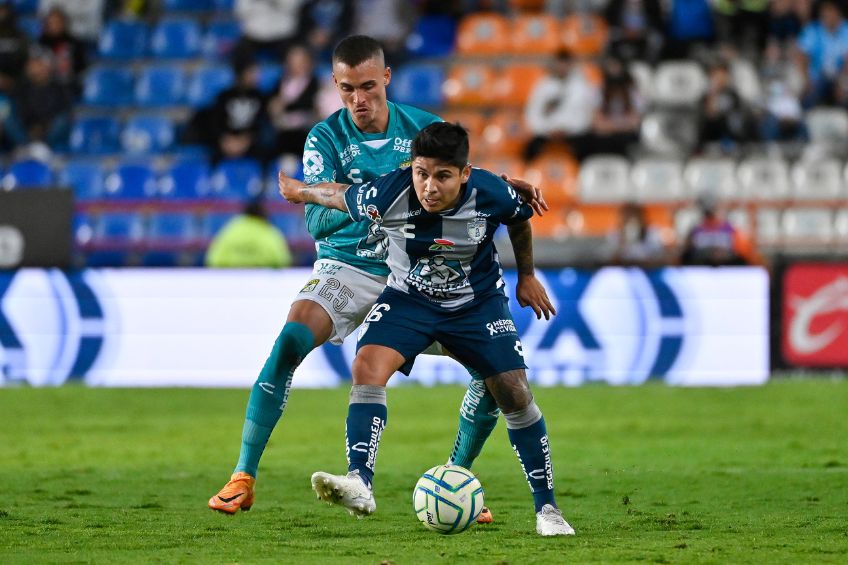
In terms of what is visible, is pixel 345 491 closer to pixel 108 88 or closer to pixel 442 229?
pixel 442 229

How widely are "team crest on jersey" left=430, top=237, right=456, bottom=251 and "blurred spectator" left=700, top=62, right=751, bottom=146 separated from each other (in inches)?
504

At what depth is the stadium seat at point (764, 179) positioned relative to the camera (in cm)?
1750

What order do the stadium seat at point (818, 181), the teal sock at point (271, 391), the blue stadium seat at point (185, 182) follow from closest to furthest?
the teal sock at point (271, 391)
the stadium seat at point (818, 181)
the blue stadium seat at point (185, 182)

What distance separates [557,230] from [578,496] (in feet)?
33.4

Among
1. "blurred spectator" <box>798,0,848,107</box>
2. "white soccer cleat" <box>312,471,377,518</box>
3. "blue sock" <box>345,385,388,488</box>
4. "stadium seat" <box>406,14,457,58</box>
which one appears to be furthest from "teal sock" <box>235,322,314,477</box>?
"stadium seat" <box>406,14,457,58</box>

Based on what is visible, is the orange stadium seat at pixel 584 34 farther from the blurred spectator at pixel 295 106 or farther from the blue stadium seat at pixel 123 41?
the blue stadium seat at pixel 123 41

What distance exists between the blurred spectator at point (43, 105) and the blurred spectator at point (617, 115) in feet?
24.2

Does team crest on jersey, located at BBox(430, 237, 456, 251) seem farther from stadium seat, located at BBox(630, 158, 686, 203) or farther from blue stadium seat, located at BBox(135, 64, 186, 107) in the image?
blue stadium seat, located at BBox(135, 64, 186, 107)

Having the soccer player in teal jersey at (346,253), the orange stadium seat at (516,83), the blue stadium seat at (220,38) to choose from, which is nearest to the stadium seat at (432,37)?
the orange stadium seat at (516,83)

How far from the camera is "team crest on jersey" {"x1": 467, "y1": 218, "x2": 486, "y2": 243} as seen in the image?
5926mm

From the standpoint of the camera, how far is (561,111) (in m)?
18.5

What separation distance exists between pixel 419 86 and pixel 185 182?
3558mm

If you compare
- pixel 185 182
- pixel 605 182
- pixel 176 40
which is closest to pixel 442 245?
pixel 605 182

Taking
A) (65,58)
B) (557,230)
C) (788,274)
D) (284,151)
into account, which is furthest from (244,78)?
A: (788,274)
